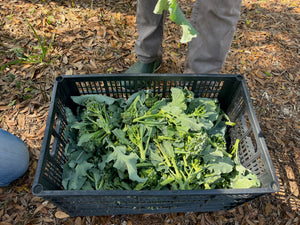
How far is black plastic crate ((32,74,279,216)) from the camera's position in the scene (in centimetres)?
149

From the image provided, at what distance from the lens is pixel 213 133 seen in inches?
82.0

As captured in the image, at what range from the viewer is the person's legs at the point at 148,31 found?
2.19m

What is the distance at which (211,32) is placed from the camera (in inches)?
79.6

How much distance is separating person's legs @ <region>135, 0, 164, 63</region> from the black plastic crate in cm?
52

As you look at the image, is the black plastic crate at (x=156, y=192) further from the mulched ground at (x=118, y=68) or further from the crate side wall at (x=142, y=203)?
the mulched ground at (x=118, y=68)

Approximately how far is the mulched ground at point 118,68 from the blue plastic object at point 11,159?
145 millimetres

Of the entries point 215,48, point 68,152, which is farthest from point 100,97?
point 215,48

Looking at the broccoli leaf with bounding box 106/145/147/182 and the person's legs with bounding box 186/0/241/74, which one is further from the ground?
the person's legs with bounding box 186/0/241/74

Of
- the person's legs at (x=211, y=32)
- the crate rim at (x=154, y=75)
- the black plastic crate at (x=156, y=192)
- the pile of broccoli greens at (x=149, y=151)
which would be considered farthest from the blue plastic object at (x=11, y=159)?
the person's legs at (x=211, y=32)

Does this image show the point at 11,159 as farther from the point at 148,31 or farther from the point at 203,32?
the point at 203,32

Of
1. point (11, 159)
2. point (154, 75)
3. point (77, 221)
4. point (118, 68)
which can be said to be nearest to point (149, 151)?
point (154, 75)

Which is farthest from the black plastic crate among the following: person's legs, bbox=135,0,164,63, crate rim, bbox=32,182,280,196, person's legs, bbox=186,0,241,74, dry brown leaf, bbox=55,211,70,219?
person's legs, bbox=135,0,164,63

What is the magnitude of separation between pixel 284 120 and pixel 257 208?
1.08 metres

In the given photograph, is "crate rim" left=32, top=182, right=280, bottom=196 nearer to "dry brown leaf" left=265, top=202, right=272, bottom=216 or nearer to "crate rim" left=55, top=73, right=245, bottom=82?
"dry brown leaf" left=265, top=202, right=272, bottom=216
